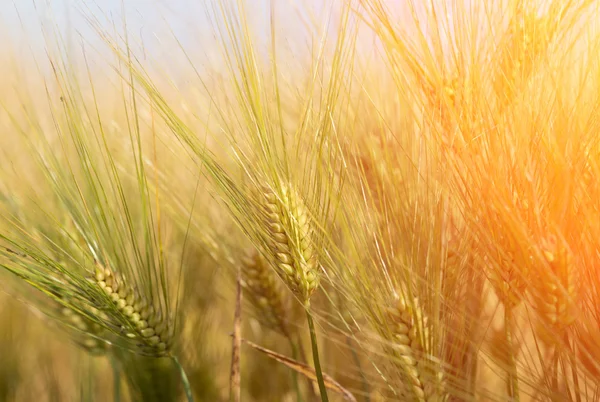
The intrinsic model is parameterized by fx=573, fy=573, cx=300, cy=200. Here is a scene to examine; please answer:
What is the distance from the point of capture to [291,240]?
19.0 inches

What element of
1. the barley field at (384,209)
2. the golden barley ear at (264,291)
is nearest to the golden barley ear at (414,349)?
the barley field at (384,209)

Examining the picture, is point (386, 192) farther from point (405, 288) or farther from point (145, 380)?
point (145, 380)

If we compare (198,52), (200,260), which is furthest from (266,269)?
(198,52)

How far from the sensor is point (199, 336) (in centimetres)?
71

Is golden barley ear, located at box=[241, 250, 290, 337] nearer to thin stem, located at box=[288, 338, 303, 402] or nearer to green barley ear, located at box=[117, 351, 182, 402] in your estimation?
thin stem, located at box=[288, 338, 303, 402]

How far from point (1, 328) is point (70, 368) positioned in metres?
0.11

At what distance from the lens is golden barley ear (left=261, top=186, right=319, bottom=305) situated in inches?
19.2

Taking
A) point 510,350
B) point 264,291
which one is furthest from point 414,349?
point 264,291

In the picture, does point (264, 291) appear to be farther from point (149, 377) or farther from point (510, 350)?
point (510, 350)

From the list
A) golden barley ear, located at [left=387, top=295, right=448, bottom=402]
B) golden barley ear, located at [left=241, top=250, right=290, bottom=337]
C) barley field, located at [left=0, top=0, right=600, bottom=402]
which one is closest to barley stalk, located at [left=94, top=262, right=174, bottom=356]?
barley field, located at [left=0, top=0, right=600, bottom=402]

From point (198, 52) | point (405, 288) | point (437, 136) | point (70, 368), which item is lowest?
point (70, 368)

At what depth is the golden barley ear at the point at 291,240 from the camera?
489 mm

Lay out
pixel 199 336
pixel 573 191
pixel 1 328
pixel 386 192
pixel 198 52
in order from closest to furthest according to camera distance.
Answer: pixel 573 191 < pixel 386 192 < pixel 198 52 < pixel 199 336 < pixel 1 328

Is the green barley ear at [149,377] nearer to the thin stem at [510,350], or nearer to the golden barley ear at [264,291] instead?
the golden barley ear at [264,291]
